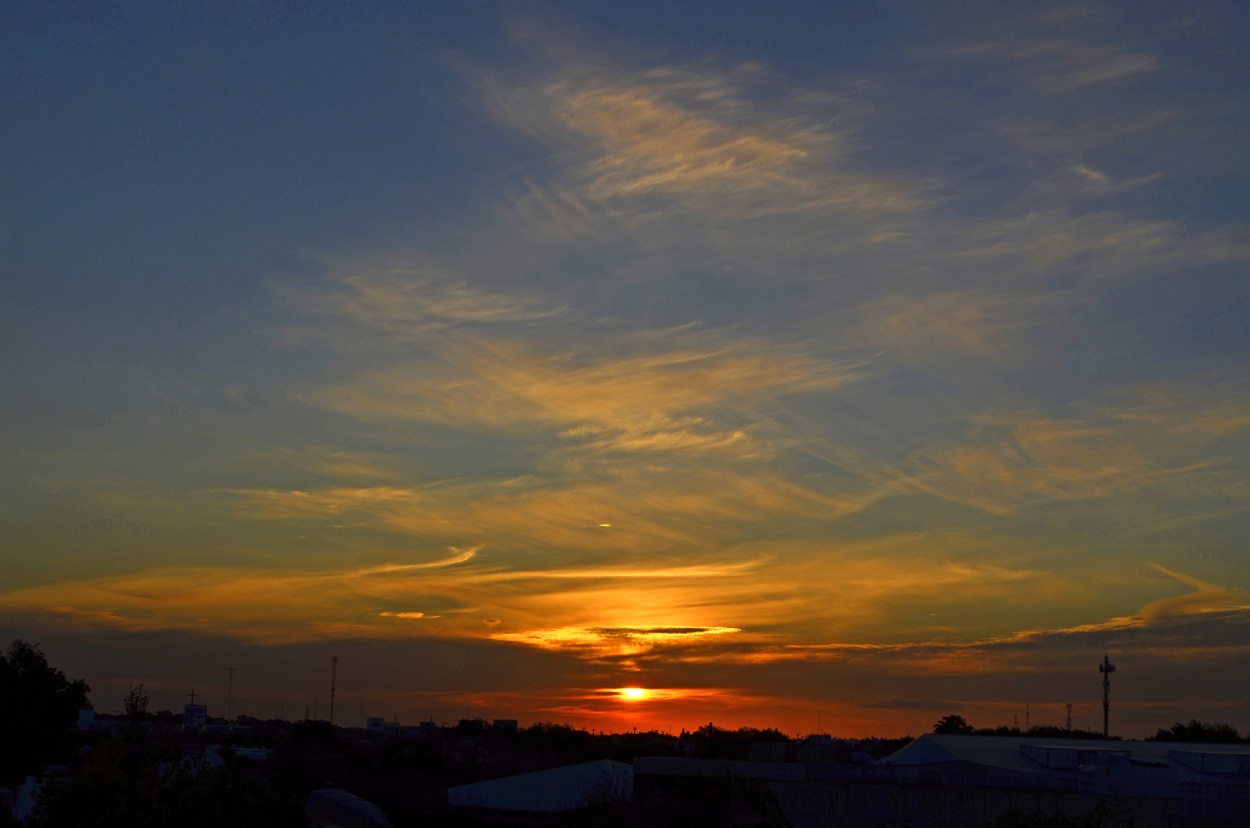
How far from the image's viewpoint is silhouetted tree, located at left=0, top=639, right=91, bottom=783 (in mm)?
55531

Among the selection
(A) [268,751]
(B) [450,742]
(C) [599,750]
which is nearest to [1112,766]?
(A) [268,751]

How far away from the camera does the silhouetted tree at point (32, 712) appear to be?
55531mm

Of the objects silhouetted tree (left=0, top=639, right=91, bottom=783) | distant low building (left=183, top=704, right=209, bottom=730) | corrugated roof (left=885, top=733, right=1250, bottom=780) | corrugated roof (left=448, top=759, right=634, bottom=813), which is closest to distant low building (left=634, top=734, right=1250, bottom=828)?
corrugated roof (left=885, top=733, right=1250, bottom=780)

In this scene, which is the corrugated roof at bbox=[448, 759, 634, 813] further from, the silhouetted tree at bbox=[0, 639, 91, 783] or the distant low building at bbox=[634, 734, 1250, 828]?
the silhouetted tree at bbox=[0, 639, 91, 783]

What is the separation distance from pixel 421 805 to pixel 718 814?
38159 mm

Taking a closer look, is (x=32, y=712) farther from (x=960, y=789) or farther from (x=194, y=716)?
(x=194, y=716)

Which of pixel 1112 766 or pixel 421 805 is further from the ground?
pixel 1112 766

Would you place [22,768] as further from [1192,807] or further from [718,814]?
[1192,807]

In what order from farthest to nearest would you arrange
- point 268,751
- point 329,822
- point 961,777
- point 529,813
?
point 268,751 → point 529,813 → point 961,777 → point 329,822

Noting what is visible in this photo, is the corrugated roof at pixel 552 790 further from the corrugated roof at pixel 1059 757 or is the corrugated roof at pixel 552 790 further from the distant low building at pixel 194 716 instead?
the distant low building at pixel 194 716

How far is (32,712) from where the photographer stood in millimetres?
57094

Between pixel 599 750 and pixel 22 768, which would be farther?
pixel 599 750

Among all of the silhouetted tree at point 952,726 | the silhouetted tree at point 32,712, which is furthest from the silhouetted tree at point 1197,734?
Answer: the silhouetted tree at point 32,712

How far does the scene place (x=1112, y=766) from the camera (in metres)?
48.5
